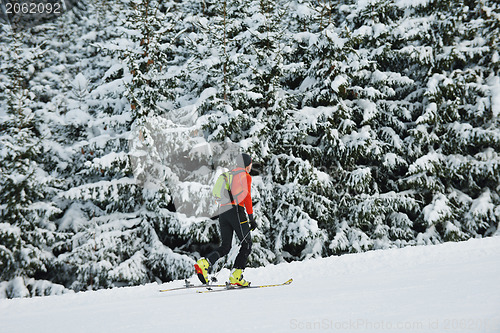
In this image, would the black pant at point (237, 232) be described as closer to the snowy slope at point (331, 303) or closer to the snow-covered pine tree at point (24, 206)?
the snowy slope at point (331, 303)

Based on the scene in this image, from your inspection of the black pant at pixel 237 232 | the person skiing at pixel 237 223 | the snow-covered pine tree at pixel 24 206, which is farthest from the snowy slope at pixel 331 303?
the snow-covered pine tree at pixel 24 206

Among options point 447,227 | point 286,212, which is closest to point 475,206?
point 447,227

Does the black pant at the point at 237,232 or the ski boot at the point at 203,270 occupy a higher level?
the black pant at the point at 237,232

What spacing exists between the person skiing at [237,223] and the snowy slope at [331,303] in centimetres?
46

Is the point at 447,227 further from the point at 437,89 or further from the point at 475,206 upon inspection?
the point at 437,89

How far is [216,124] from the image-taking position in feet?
39.5

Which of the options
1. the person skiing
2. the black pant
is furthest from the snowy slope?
the black pant

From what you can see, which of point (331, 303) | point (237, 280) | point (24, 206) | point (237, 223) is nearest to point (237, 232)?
point (237, 223)

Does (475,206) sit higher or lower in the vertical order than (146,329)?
lower

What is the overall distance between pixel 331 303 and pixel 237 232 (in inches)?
96.0

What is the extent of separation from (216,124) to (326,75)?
183 inches

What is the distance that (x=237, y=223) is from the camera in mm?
5852

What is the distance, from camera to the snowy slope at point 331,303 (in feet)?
9.16

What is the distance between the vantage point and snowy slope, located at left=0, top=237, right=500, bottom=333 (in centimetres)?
279
